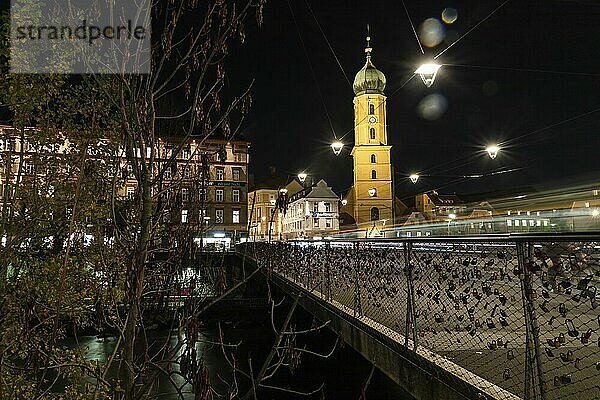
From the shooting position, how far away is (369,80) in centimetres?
7688

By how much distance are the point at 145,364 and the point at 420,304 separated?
518 cm

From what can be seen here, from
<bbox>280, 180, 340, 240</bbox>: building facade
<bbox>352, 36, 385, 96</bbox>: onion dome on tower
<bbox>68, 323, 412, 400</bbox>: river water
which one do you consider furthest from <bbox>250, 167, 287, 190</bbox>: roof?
<bbox>68, 323, 412, 400</bbox>: river water

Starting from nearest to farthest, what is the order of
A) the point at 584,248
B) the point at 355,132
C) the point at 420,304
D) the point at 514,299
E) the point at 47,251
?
the point at 584,248, the point at 514,299, the point at 420,304, the point at 47,251, the point at 355,132

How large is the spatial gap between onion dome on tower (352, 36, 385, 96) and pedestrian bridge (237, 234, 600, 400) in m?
70.0

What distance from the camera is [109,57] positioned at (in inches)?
89.0

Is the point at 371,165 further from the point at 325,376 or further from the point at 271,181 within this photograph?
the point at 325,376

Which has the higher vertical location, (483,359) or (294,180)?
(294,180)

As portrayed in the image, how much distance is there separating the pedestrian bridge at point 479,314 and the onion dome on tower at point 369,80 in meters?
70.0

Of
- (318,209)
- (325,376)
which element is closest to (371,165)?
(318,209)

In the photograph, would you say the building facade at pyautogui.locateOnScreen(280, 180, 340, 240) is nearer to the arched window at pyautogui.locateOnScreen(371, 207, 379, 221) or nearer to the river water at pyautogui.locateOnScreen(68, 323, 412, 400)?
the arched window at pyautogui.locateOnScreen(371, 207, 379, 221)

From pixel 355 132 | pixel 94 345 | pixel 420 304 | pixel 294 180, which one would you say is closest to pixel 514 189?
pixel 355 132

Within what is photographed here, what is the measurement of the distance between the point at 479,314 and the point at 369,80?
73.6m

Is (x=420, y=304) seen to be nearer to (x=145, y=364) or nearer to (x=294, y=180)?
(x=145, y=364)

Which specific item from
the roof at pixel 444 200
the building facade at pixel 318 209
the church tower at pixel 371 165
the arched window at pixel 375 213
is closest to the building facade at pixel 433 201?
the roof at pixel 444 200
